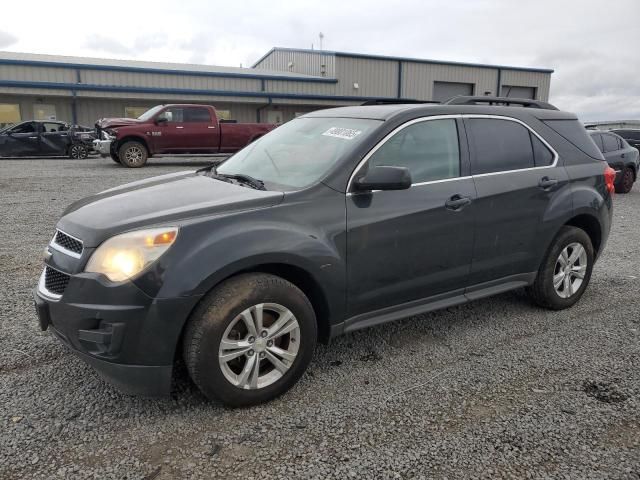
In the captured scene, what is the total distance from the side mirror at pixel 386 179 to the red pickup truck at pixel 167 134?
12.8 metres

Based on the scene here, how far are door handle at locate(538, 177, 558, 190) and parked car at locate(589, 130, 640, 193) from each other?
9.00 meters

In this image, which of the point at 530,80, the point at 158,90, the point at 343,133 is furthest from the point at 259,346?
the point at 530,80

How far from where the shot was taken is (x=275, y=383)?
2.99 metres

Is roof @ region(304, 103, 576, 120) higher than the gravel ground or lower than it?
higher

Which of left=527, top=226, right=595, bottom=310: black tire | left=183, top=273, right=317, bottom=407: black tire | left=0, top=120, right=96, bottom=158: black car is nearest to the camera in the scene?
left=183, top=273, right=317, bottom=407: black tire

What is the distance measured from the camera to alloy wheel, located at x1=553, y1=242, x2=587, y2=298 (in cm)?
446

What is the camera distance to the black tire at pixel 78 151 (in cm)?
1900

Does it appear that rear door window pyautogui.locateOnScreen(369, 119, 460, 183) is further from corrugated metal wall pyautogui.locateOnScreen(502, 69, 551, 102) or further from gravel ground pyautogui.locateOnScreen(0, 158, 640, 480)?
corrugated metal wall pyautogui.locateOnScreen(502, 69, 551, 102)

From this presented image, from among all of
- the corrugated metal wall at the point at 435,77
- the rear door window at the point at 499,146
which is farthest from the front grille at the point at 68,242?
the corrugated metal wall at the point at 435,77

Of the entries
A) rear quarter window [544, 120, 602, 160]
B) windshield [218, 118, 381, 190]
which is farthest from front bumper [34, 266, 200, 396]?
rear quarter window [544, 120, 602, 160]

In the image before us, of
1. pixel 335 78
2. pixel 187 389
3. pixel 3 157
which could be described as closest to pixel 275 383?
pixel 187 389

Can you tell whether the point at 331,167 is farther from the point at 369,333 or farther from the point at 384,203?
the point at 369,333

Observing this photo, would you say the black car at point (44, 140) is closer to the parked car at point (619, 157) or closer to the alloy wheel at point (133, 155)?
the alloy wheel at point (133, 155)

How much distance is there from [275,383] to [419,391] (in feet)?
2.88
